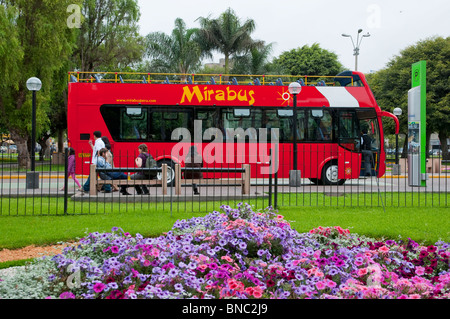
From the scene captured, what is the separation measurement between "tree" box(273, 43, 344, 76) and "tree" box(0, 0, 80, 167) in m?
31.4

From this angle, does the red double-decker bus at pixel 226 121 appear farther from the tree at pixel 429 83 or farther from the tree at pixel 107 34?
the tree at pixel 429 83

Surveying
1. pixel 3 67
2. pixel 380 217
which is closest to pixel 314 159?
pixel 380 217

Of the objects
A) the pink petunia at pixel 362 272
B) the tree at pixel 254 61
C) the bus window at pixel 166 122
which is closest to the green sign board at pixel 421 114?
the bus window at pixel 166 122

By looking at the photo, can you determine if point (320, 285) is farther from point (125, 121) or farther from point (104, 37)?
point (104, 37)

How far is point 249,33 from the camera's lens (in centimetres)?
3778

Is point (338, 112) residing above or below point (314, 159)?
above

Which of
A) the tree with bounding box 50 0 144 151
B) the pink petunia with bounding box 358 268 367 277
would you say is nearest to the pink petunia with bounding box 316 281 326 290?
A: the pink petunia with bounding box 358 268 367 277

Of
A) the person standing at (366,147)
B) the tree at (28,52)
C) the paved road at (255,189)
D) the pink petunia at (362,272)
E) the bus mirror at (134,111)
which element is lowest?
the pink petunia at (362,272)

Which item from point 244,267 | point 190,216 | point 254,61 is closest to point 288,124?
point 190,216

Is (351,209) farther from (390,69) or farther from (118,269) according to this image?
(390,69)

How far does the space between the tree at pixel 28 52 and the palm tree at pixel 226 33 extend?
12.0m

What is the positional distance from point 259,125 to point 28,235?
11238mm

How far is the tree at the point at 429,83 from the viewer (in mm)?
38938

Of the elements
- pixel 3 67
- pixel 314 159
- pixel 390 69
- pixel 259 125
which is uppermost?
pixel 390 69
